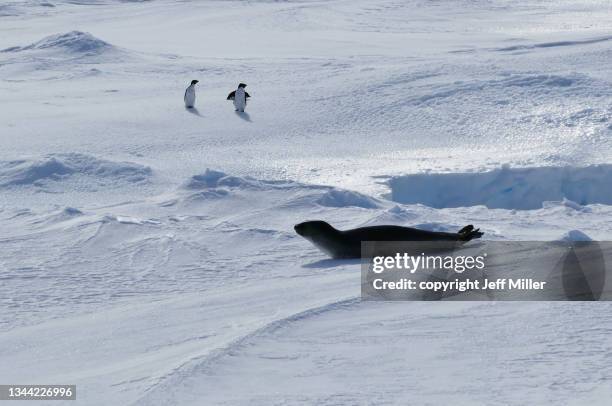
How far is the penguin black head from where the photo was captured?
5.79 meters

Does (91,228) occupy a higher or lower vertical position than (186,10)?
A: lower

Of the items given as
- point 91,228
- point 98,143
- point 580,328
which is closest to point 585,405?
point 580,328

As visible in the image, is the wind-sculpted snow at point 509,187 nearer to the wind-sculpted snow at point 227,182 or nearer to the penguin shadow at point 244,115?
the wind-sculpted snow at point 227,182

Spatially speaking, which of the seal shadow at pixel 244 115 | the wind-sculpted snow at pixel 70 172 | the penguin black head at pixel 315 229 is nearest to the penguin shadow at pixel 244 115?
the seal shadow at pixel 244 115

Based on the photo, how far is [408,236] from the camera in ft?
18.6

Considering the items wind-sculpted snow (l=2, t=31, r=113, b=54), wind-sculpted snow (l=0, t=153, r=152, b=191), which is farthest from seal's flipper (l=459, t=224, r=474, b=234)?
wind-sculpted snow (l=2, t=31, r=113, b=54)

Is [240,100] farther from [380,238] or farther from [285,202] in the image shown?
[380,238]

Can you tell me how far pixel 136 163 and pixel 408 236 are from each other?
11.1 feet

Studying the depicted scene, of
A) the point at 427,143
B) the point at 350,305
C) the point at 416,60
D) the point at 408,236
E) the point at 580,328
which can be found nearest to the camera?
the point at 580,328

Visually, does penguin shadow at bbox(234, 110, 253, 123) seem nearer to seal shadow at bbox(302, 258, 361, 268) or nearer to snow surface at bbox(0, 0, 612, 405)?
snow surface at bbox(0, 0, 612, 405)

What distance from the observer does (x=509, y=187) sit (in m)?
8.02

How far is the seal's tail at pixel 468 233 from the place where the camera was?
5.80m

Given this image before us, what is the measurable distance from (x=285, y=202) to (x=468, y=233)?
1644mm

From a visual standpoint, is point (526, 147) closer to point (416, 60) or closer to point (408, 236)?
point (408, 236)
